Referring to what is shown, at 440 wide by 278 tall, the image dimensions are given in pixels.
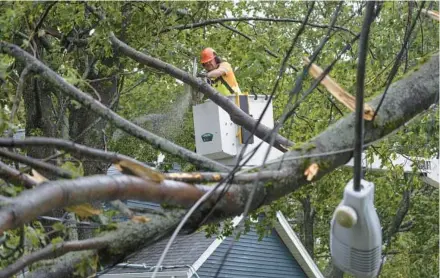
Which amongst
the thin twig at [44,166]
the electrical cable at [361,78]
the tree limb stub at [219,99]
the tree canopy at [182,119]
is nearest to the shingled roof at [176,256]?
the tree canopy at [182,119]

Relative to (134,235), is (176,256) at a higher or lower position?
lower

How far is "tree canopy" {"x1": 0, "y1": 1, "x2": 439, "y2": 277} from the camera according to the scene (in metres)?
4.01

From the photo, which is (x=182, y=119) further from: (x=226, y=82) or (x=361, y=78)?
(x=361, y=78)

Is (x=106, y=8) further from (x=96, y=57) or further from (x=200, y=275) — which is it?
(x=200, y=275)

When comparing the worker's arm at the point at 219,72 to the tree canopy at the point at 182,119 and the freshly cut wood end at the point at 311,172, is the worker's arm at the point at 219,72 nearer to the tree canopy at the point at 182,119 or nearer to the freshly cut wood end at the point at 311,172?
the tree canopy at the point at 182,119

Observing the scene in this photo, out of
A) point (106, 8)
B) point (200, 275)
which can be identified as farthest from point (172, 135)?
point (106, 8)

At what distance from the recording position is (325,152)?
441cm

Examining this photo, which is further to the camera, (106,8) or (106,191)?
(106,8)

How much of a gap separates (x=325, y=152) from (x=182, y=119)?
9.05 m

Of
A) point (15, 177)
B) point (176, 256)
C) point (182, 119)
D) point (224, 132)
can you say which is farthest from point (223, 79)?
point (176, 256)

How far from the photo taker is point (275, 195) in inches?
168

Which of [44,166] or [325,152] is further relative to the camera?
[325,152]

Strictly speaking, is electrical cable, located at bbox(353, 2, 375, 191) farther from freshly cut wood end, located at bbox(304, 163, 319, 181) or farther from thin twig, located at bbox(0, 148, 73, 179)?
thin twig, located at bbox(0, 148, 73, 179)

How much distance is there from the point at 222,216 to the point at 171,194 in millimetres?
358
